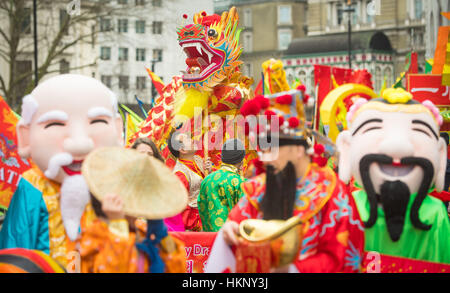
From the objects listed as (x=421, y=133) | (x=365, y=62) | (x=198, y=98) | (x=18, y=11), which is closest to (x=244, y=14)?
(x=365, y=62)

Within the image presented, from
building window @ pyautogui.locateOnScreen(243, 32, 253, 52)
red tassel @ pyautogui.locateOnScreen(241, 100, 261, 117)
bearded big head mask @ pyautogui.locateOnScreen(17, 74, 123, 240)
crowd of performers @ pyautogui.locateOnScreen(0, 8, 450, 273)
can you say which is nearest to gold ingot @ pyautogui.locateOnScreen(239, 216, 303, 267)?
crowd of performers @ pyautogui.locateOnScreen(0, 8, 450, 273)

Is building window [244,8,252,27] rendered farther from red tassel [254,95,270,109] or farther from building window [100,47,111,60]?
red tassel [254,95,270,109]

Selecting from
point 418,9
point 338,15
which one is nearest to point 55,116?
point 418,9

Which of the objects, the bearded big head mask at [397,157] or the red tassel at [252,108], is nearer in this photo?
the red tassel at [252,108]

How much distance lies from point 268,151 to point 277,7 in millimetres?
59385

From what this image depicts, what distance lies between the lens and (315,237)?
15.0 ft

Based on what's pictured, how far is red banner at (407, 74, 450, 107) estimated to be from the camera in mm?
9523

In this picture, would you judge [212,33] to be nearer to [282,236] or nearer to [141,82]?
[282,236]

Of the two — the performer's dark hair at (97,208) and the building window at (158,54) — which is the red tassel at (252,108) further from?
the building window at (158,54)

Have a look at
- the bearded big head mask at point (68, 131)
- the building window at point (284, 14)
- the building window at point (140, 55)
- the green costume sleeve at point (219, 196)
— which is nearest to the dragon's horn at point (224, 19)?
the green costume sleeve at point (219, 196)

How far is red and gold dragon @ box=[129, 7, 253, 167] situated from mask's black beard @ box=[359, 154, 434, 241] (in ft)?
13.6

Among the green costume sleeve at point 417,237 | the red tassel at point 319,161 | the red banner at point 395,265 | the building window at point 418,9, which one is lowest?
the red banner at point 395,265

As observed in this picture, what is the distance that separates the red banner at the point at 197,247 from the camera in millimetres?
7203
